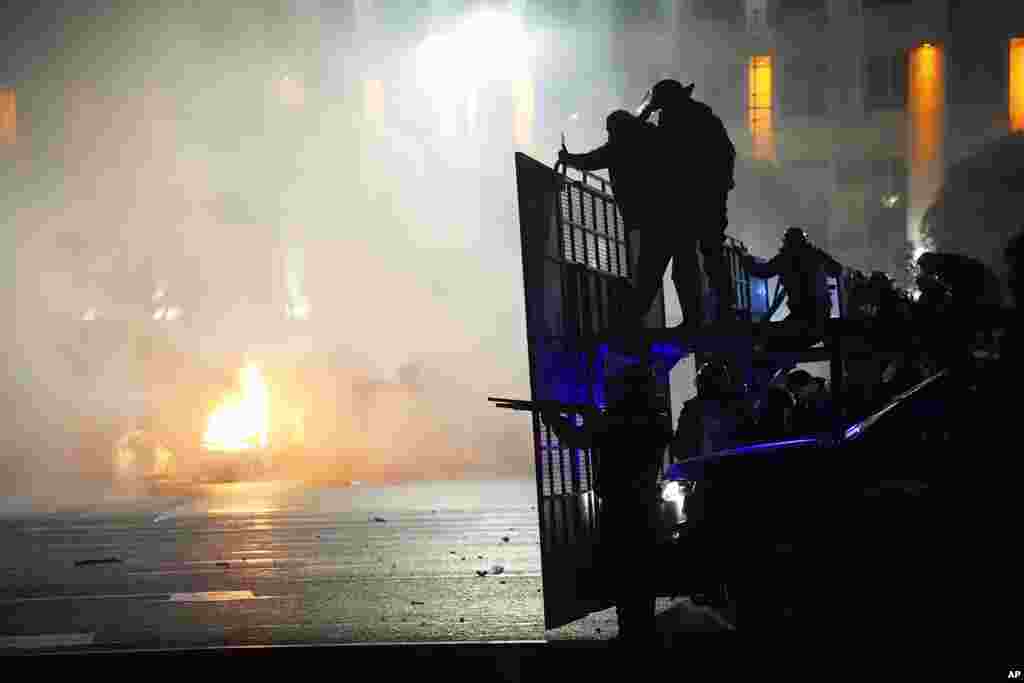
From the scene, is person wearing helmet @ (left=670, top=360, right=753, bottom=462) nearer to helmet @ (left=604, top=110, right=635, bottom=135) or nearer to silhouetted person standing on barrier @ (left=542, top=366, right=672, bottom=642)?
helmet @ (left=604, top=110, right=635, bottom=135)

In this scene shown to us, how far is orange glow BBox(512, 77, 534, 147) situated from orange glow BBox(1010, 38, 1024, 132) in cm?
1691

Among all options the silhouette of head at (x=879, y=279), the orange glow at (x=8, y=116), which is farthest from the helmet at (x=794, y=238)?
the orange glow at (x=8, y=116)

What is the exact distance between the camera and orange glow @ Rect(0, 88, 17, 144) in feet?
131

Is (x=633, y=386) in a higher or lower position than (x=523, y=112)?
lower

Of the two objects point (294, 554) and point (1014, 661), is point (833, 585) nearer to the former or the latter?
point (1014, 661)

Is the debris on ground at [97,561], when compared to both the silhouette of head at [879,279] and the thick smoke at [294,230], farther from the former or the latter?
the thick smoke at [294,230]

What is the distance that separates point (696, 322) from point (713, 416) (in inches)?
28.1

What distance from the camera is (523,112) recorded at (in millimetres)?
47562

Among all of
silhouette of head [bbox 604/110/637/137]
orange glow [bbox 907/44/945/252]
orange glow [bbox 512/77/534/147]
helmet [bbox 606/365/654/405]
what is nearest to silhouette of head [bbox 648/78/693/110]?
silhouette of head [bbox 604/110/637/137]

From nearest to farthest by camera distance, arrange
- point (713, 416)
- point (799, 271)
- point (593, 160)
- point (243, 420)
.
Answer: point (593, 160) → point (713, 416) → point (799, 271) → point (243, 420)

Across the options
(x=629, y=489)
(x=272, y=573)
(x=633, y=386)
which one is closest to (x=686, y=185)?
(x=633, y=386)

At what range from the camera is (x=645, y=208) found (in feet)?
31.0

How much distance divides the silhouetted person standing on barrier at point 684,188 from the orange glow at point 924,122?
38.2 m

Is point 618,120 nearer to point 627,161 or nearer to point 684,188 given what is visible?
point 627,161
